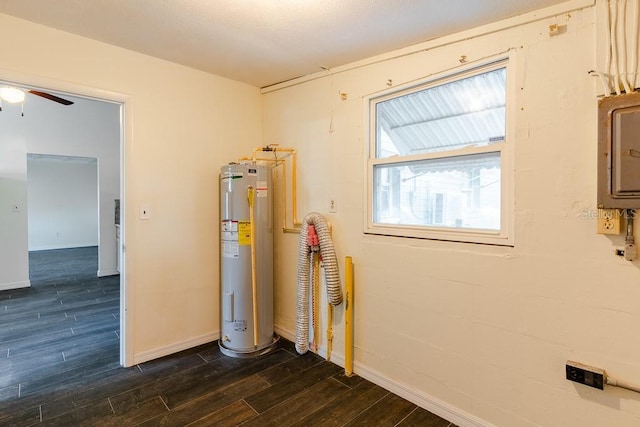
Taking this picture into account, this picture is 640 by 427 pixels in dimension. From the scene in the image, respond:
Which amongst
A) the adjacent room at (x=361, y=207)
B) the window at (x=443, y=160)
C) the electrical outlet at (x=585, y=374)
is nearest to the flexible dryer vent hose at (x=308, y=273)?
the adjacent room at (x=361, y=207)

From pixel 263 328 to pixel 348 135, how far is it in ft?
5.98

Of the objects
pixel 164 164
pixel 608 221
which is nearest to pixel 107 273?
pixel 164 164

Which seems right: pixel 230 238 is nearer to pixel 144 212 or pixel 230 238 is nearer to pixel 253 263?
pixel 253 263

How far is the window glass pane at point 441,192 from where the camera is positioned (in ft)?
6.44

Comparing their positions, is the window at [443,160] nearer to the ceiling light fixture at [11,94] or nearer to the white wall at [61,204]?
the ceiling light fixture at [11,94]

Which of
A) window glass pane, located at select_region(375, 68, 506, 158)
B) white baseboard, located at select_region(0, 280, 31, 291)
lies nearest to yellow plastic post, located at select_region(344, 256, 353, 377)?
window glass pane, located at select_region(375, 68, 506, 158)

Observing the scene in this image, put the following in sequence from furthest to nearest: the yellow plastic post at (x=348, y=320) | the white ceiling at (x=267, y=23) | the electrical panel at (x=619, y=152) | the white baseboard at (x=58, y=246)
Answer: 1. the white baseboard at (x=58, y=246)
2. the yellow plastic post at (x=348, y=320)
3. the white ceiling at (x=267, y=23)
4. the electrical panel at (x=619, y=152)

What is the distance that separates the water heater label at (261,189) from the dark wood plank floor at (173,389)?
4.56 feet

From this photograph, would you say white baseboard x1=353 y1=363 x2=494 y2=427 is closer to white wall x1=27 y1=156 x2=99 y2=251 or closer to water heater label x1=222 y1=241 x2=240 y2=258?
water heater label x1=222 y1=241 x2=240 y2=258

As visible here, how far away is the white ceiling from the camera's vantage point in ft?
5.98

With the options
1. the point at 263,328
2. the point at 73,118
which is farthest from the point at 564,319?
the point at 73,118

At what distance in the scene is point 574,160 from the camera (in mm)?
1624

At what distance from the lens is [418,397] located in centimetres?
219

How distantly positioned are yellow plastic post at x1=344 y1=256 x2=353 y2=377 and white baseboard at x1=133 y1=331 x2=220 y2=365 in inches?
52.0
